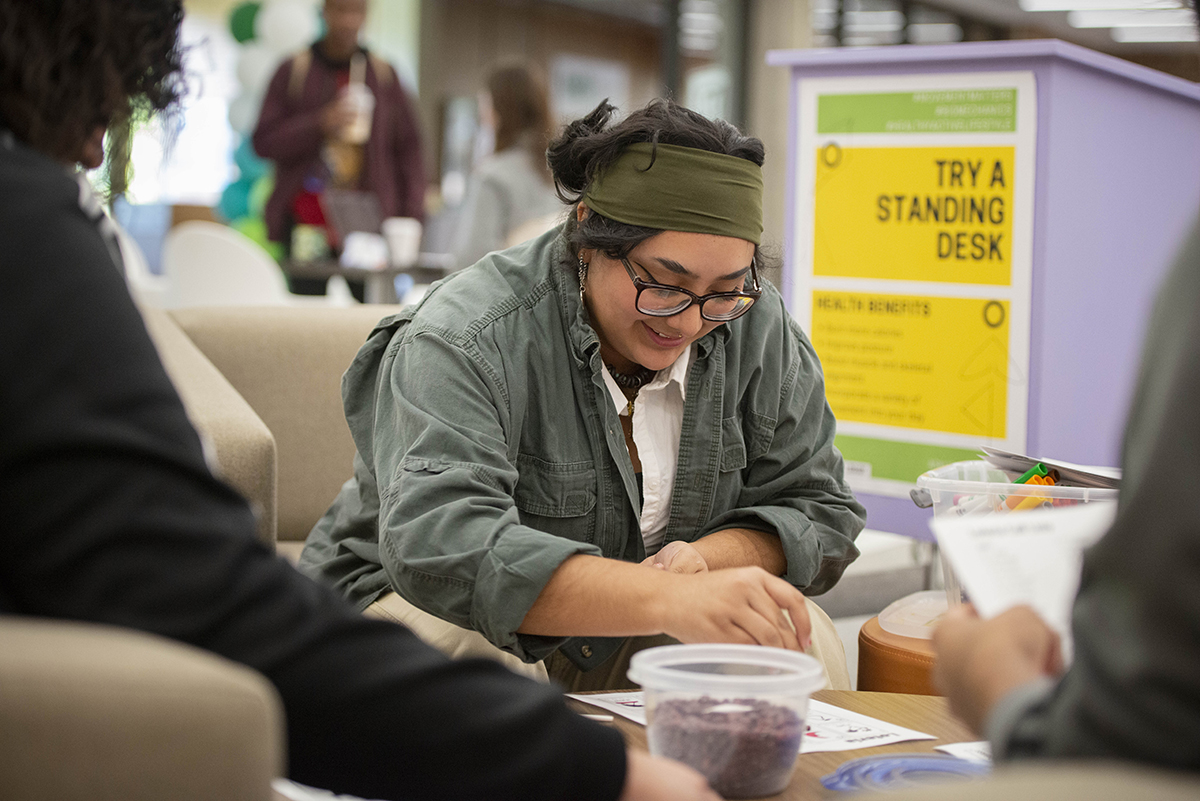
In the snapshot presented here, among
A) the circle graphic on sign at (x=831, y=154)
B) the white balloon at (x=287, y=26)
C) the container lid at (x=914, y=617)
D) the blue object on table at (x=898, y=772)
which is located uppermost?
the white balloon at (x=287, y=26)

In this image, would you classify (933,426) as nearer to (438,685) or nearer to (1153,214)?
(1153,214)

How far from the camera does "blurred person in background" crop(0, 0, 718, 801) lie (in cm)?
79

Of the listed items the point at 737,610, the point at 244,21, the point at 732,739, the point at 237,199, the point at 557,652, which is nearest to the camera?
the point at 732,739

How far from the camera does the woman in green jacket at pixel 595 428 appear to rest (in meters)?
1.54

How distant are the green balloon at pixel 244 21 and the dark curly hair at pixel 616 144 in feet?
20.3

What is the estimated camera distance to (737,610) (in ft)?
4.54

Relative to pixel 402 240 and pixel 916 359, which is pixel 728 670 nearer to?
pixel 916 359

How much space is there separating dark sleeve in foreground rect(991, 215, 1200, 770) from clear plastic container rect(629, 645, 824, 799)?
43cm

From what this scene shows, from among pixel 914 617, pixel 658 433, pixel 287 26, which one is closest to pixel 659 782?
pixel 658 433

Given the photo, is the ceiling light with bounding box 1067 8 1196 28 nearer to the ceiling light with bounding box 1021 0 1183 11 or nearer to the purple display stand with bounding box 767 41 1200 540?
the ceiling light with bounding box 1021 0 1183 11

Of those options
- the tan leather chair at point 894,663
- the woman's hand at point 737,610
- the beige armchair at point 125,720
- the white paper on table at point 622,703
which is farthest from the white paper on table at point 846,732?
the beige armchair at point 125,720

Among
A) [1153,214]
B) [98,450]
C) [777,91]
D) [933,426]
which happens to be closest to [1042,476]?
[933,426]

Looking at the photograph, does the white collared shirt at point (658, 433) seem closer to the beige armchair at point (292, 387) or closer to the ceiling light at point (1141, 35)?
the beige armchair at point (292, 387)

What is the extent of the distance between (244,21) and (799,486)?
654cm
